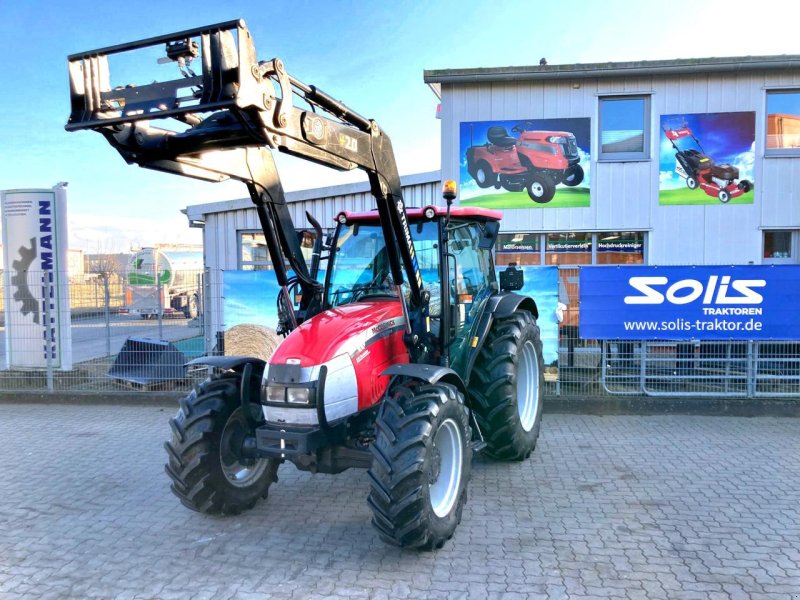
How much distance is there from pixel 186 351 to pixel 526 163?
254 inches

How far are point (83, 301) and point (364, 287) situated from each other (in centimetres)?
602

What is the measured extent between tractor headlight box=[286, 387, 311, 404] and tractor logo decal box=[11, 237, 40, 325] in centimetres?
657

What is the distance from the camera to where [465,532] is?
12.9ft

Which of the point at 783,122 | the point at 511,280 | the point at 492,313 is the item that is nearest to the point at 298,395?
the point at 492,313

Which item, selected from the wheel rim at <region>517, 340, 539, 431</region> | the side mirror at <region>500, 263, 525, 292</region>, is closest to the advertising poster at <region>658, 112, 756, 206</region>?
the side mirror at <region>500, 263, 525, 292</region>

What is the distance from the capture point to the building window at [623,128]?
10.1m

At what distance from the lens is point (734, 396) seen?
7160mm

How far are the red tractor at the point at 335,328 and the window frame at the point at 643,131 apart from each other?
19.2 ft

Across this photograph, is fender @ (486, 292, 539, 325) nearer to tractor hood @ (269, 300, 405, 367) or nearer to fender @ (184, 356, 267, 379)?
tractor hood @ (269, 300, 405, 367)

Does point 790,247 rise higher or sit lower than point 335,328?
higher

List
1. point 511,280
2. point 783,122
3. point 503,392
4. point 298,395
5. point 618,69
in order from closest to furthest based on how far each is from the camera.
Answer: point 298,395, point 503,392, point 511,280, point 618,69, point 783,122

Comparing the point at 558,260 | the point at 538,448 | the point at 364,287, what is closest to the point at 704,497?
the point at 538,448

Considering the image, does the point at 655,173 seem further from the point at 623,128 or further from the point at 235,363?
the point at 235,363

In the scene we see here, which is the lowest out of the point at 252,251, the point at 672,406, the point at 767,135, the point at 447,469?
the point at 672,406
